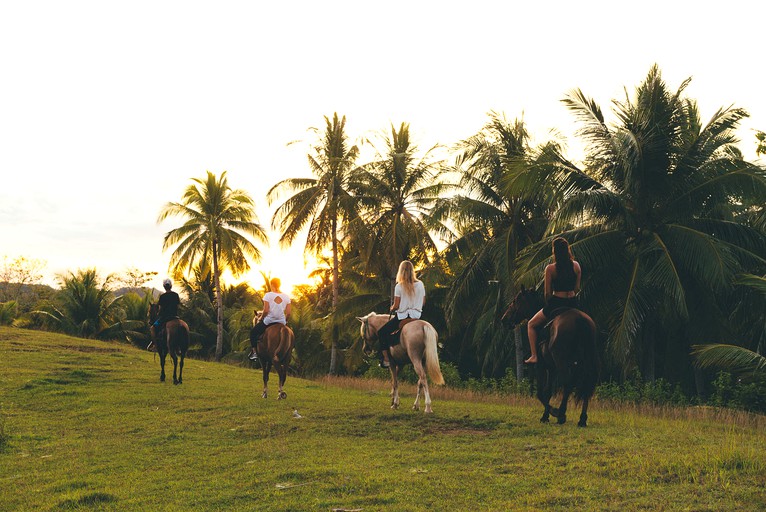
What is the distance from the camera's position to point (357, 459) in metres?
8.14

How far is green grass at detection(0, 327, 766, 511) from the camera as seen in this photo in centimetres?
618

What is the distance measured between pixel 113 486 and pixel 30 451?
347 cm

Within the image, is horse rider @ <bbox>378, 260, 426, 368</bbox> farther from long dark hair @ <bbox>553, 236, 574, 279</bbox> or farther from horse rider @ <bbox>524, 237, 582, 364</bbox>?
long dark hair @ <bbox>553, 236, 574, 279</bbox>

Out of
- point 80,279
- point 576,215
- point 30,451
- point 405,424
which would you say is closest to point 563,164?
point 576,215

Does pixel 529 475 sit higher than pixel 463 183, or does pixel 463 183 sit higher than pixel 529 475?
pixel 463 183

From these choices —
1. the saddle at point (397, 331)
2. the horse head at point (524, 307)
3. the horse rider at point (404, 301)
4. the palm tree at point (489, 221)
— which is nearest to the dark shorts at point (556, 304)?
the horse head at point (524, 307)

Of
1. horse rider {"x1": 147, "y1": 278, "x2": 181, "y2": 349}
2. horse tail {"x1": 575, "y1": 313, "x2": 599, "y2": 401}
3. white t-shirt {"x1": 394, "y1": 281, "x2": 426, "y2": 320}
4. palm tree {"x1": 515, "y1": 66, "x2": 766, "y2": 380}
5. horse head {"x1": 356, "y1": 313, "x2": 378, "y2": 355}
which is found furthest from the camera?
palm tree {"x1": 515, "y1": 66, "x2": 766, "y2": 380}

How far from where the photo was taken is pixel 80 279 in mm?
41375

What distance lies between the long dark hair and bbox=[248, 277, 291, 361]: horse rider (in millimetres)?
6247

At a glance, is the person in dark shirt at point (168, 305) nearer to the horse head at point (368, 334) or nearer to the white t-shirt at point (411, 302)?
the horse head at point (368, 334)

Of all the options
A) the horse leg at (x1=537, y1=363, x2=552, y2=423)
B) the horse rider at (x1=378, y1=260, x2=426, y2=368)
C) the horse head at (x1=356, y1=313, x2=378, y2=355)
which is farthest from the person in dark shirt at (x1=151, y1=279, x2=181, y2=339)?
the horse leg at (x1=537, y1=363, x2=552, y2=423)

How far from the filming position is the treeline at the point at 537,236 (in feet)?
69.1

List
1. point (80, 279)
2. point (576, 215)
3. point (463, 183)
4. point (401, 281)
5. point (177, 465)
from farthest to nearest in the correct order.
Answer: point (80, 279)
point (463, 183)
point (576, 215)
point (401, 281)
point (177, 465)

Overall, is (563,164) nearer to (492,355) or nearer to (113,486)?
(492,355)
